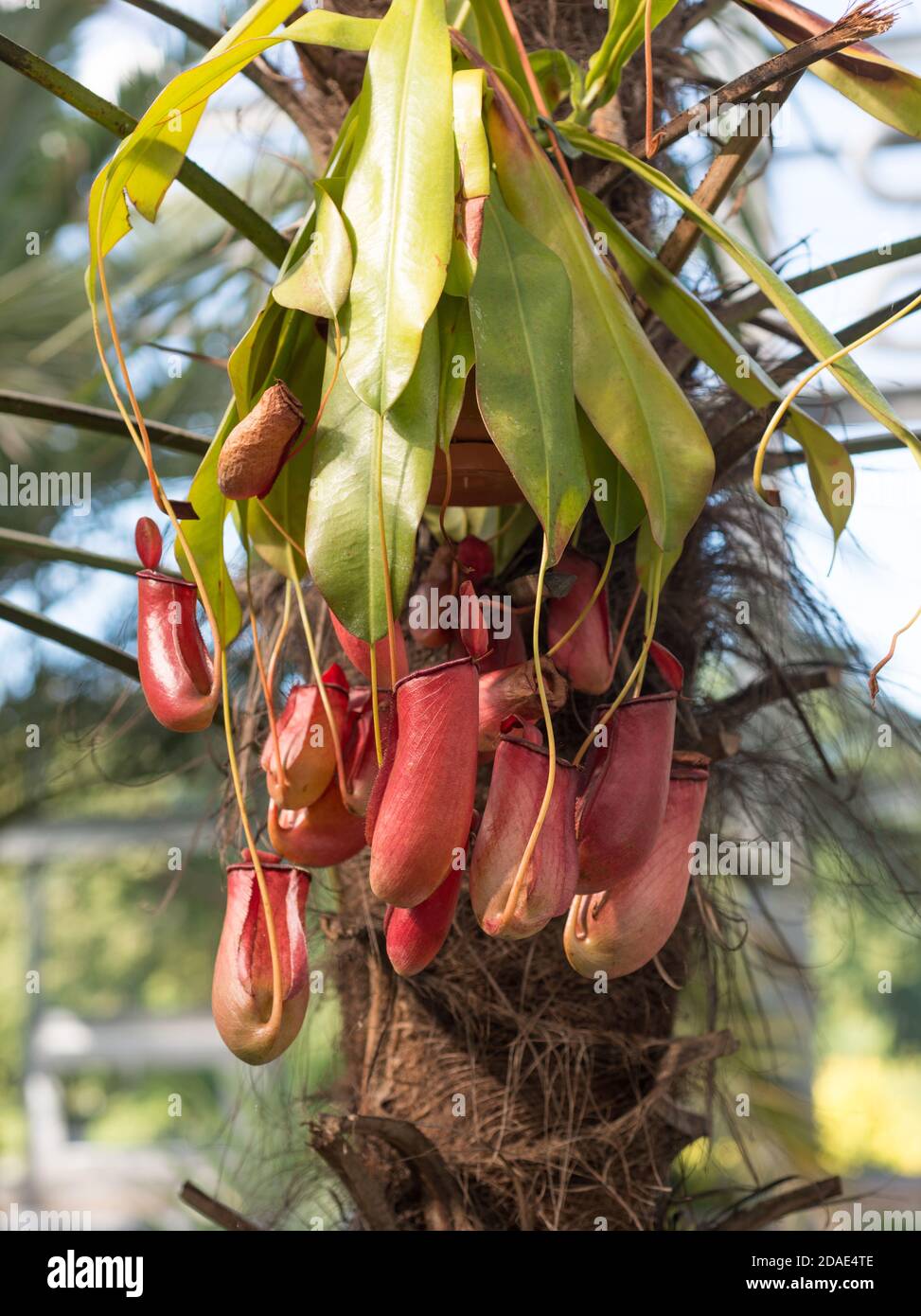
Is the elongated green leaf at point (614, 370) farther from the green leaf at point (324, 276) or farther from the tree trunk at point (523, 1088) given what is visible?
the tree trunk at point (523, 1088)

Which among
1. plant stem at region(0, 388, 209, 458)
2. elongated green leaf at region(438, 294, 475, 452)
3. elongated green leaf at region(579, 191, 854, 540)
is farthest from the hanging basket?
plant stem at region(0, 388, 209, 458)

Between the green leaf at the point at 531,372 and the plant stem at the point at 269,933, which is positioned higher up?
the green leaf at the point at 531,372

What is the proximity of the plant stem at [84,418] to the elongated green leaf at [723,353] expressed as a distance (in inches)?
13.3

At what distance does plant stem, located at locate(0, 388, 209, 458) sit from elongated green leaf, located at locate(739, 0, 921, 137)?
0.48m

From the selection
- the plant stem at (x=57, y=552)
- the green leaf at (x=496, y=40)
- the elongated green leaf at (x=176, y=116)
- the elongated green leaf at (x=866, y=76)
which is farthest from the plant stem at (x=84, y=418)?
the elongated green leaf at (x=866, y=76)

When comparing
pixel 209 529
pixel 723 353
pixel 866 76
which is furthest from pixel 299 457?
pixel 866 76

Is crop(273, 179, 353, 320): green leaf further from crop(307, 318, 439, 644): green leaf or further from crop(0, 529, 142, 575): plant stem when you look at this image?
crop(0, 529, 142, 575): plant stem

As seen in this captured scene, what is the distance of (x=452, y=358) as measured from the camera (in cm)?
59

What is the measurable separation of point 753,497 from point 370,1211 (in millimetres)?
624

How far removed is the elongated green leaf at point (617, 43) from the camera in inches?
27.9

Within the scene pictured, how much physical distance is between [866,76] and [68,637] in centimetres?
66

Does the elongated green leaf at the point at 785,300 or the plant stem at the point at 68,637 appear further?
the plant stem at the point at 68,637

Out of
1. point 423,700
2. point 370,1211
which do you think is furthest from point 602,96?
point 370,1211

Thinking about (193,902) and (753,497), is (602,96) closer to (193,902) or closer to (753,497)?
(753,497)
